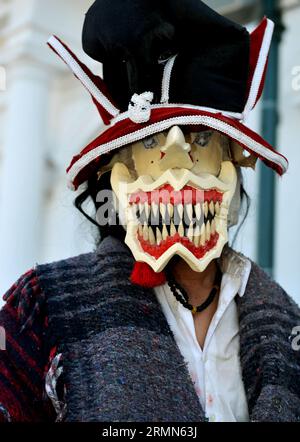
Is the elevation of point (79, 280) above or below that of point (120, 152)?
below

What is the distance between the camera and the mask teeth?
157 centimetres

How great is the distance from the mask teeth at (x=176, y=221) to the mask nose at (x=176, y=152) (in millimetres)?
79

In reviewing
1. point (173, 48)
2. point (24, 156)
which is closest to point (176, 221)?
point (173, 48)

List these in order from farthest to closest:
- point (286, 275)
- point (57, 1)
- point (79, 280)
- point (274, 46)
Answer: point (57, 1), point (286, 275), point (274, 46), point (79, 280)

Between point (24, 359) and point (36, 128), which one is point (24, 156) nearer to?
point (36, 128)

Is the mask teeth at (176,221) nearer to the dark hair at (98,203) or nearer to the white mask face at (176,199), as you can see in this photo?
the white mask face at (176,199)

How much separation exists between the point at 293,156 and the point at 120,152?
1671mm

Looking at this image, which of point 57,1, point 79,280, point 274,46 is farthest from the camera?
point 57,1

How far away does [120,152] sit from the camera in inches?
66.9

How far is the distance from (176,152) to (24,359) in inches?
19.6

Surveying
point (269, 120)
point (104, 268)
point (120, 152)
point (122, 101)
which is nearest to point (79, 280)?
point (104, 268)

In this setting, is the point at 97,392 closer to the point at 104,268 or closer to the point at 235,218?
the point at 104,268

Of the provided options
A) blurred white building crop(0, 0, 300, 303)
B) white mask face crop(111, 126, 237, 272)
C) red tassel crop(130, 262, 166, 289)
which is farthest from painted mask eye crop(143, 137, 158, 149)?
blurred white building crop(0, 0, 300, 303)

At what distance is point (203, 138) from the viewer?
5.41ft
